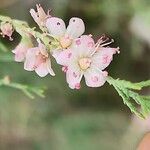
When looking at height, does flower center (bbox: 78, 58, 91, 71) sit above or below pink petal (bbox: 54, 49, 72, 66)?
below

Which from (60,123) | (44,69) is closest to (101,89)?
(60,123)

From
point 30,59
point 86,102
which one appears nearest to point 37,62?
point 30,59

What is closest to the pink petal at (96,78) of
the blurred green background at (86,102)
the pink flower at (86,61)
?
the pink flower at (86,61)

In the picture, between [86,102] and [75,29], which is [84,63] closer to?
[75,29]

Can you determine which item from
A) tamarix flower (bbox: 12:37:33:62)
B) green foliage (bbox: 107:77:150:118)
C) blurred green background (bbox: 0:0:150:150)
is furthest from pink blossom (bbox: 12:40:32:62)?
blurred green background (bbox: 0:0:150:150)

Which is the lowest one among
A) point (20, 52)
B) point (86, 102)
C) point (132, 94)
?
point (132, 94)

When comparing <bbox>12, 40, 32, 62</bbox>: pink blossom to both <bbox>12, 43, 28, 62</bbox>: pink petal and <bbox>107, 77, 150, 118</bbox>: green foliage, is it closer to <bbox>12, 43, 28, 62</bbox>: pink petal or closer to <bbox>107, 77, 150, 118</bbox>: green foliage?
<bbox>12, 43, 28, 62</bbox>: pink petal

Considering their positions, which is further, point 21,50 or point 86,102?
point 86,102

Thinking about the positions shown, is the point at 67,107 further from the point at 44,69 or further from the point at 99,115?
the point at 44,69
